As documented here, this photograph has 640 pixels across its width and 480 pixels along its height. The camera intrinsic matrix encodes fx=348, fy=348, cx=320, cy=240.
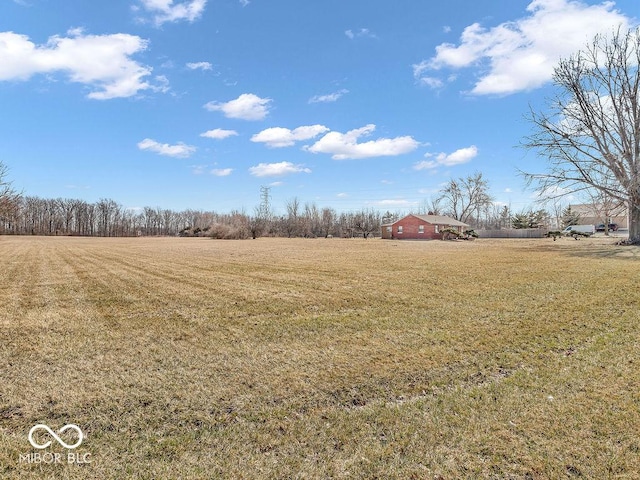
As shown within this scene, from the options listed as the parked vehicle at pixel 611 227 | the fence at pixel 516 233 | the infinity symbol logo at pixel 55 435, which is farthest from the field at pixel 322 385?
the parked vehicle at pixel 611 227

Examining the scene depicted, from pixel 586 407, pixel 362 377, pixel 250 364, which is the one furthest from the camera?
pixel 250 364

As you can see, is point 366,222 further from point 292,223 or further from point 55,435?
point 55,435

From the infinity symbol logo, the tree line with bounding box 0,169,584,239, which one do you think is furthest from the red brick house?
the infinity symbol logo

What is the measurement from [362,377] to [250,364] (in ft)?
4.75

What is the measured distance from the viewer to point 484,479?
2.43 metres

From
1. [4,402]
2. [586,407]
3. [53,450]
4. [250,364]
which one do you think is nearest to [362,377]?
[250,364]

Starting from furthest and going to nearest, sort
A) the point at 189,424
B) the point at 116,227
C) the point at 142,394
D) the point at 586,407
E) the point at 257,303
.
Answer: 1. the point at 116,227
2. the point at 257,303
3. the point at 142,394
4. the point at 586,407
5. the point at 189,424

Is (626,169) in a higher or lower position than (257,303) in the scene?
higher

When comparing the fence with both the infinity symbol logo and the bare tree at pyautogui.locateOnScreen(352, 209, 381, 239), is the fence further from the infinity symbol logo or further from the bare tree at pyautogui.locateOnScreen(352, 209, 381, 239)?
the infinity symbol logo

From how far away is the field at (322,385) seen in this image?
2.64 m

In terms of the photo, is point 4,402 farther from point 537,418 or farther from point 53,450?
point 537,418

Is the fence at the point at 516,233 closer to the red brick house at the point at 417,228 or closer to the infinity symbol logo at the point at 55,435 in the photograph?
the red brick house at the point at 417,228

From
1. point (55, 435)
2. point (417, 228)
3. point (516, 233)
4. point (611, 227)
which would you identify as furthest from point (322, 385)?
point (611, 227)

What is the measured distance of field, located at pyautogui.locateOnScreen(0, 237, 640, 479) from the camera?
264 cm
